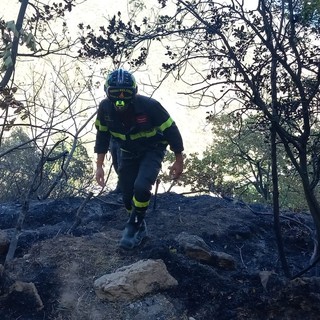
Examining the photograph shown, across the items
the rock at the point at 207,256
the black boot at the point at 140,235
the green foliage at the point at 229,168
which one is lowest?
the rock at the point at 207,256

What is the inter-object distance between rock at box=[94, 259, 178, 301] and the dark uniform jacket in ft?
3.75

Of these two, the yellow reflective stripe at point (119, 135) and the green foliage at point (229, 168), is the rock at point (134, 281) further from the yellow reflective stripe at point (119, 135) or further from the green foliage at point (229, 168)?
the green foliage at point (229, 168)

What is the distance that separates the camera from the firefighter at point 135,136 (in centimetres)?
425

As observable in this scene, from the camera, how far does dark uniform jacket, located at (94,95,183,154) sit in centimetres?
436

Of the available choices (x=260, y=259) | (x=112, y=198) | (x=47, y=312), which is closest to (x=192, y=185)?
(x=112, y=198)

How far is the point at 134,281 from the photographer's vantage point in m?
3.86

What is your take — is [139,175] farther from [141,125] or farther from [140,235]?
[140,235]

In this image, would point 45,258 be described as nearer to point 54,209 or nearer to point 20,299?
point 20,299

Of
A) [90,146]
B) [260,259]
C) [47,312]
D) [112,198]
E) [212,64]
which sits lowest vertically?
[47,312]

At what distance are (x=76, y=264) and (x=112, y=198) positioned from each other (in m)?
4.71

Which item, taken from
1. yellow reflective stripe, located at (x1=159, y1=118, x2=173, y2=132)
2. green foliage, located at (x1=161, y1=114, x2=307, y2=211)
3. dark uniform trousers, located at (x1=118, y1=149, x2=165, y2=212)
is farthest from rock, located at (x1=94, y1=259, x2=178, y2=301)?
green foliage, located at (x1=161, y1=114, x2=307, y2=211)

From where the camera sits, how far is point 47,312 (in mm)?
3709

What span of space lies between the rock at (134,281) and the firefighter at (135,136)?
678 millimetres

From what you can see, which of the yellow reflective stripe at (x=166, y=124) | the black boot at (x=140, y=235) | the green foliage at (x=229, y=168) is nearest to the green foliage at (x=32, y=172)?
the green foliage at (x=229, y=168)
